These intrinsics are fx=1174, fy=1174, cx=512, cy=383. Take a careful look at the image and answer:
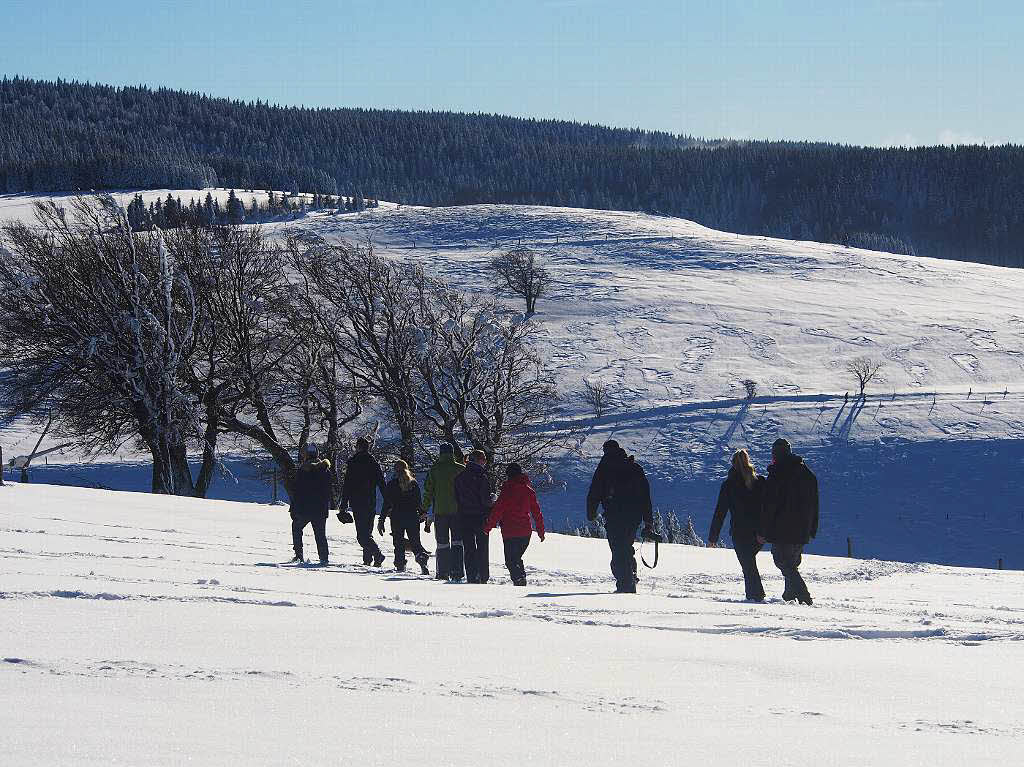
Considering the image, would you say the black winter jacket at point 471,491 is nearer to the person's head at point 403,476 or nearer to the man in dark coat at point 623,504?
the person's head at point 403,476

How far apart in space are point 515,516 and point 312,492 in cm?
314

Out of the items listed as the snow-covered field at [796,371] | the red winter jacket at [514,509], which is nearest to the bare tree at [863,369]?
the snow-covered field at [796,371]

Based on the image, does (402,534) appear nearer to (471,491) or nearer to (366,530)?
(366,530)

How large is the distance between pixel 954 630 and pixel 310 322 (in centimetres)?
2595

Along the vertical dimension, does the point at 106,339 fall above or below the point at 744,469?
above

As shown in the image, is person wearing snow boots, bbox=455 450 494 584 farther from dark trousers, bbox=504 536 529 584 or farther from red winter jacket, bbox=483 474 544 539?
dark trousers, bbox=504 536 529 584

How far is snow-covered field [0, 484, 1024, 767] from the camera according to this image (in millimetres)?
4680

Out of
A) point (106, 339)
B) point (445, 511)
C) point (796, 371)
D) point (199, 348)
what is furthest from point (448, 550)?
point (796, 371)

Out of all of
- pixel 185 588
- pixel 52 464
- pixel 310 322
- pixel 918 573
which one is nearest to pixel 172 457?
pixel 310 322

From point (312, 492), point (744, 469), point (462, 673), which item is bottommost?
point (462, 673)

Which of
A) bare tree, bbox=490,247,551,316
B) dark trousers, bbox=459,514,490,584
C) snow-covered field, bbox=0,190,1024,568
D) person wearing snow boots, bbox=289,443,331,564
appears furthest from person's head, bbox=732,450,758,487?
bare tree, bbox=490,247,551,316

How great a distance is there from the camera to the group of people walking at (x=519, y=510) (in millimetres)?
12188

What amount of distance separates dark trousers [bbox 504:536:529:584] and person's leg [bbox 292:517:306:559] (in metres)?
2.87

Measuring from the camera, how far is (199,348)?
30797 millimetres
